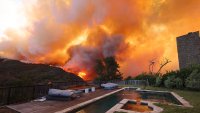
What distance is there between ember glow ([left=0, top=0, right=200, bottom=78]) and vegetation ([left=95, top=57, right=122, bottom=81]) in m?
2.31

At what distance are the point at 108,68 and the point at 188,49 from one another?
16.6 m

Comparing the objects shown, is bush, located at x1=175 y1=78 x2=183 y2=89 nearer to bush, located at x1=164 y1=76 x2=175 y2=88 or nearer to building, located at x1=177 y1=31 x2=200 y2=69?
bush, located at x1=164 y1=76 x2=175 y2=88

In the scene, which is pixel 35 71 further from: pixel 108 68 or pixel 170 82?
pixel 108 68

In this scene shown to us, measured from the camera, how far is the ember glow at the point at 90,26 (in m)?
21.2

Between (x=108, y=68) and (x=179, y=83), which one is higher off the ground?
(x=108, y=68)

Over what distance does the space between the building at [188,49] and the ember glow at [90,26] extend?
4.08ft

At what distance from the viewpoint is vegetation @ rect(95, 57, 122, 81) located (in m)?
40.5

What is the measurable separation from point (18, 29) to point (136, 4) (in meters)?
15.5

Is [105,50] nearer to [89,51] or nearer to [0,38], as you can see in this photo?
[89,51]

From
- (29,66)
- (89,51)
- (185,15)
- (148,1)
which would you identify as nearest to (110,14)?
(148,1)

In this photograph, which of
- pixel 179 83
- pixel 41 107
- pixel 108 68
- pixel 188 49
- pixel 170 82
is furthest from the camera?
pixel 108 68

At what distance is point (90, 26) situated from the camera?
89.0ft

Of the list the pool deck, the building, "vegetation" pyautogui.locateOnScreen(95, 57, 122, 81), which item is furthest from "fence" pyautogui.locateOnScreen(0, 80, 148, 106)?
the building

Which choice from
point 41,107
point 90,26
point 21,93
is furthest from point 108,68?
point 41,107
